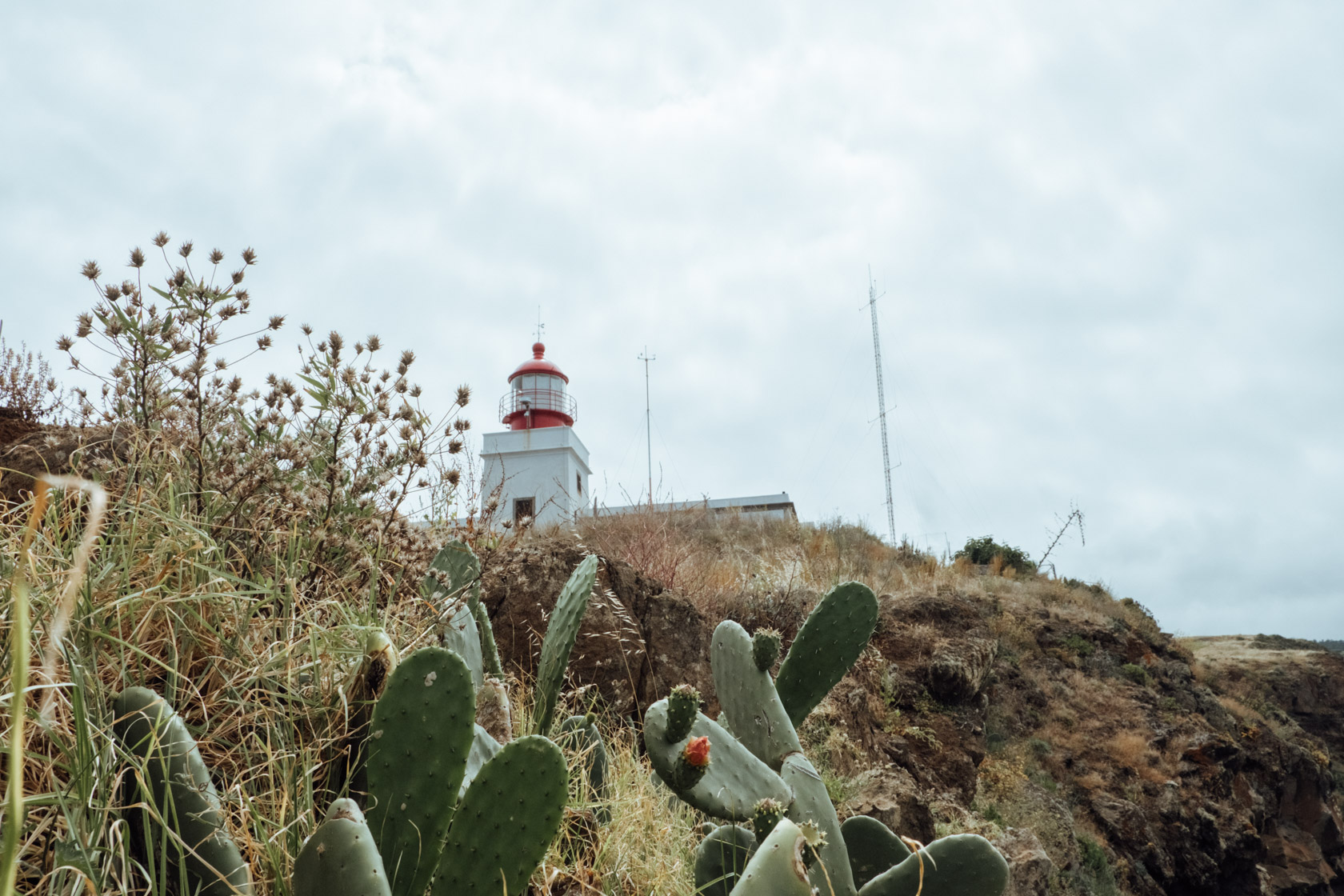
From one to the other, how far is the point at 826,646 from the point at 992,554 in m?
14.1

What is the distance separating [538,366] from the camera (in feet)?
68.3

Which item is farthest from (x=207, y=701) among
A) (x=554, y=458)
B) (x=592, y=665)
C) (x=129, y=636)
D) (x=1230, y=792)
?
(x=554, y=458)

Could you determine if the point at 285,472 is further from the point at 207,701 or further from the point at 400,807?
the point at 400,807

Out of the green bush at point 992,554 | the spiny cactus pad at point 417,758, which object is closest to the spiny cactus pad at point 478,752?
the spiny cactus pad at point 417,758

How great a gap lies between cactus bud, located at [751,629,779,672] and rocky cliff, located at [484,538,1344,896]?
131cm

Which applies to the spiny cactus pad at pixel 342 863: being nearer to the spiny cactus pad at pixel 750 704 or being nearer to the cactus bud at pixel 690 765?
the cactus bud at pixel 690 765

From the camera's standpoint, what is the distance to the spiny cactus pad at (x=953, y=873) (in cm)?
249

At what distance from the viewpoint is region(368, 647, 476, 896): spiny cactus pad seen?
1836mm

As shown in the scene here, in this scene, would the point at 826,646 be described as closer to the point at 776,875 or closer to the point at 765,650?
the point at 765,650

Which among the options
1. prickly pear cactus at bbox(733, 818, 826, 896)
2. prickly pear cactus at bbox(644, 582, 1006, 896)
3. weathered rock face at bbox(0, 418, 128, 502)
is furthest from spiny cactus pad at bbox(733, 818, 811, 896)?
weathered rock face at bbox(0, 418, 128, 502)

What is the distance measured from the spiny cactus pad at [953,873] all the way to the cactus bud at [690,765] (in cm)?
62

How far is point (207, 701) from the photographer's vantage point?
185 centimetres

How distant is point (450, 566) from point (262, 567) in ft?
2.79

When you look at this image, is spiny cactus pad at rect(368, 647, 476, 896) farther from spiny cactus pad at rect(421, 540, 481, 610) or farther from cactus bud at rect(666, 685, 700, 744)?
spiny cactus pad at rect(421, 540, 481, 610)
